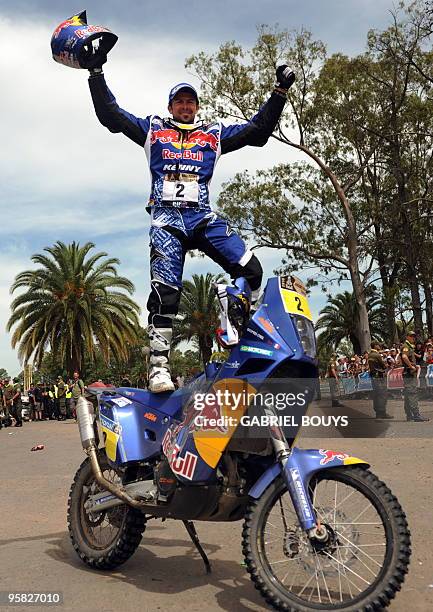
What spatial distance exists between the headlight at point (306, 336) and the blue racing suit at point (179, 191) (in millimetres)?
806

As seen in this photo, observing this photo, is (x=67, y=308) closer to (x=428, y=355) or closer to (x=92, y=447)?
(x=428, y=355)

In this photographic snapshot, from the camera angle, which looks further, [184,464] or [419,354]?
[419,354]

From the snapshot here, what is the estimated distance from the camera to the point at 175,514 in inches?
A: 144

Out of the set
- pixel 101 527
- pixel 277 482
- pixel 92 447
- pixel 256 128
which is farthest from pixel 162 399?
pixel 256 128

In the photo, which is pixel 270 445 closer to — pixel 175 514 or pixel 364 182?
pixel 175 514

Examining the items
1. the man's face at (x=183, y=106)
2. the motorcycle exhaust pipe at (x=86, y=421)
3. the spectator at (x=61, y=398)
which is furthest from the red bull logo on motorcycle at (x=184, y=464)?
the spectator at (x=61, y=398)

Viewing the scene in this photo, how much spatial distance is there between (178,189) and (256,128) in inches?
29.9

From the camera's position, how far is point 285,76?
4.44 m

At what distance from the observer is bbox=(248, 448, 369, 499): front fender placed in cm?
318

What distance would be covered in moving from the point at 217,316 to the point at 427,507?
10.0 feet

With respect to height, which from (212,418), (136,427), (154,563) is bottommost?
(154,563)

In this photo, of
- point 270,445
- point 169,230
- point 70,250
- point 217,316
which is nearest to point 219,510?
point 270,445

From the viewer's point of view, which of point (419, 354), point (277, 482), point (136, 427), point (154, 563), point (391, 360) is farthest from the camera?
point (391, 360)

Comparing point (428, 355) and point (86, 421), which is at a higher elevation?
point (428, 355)
